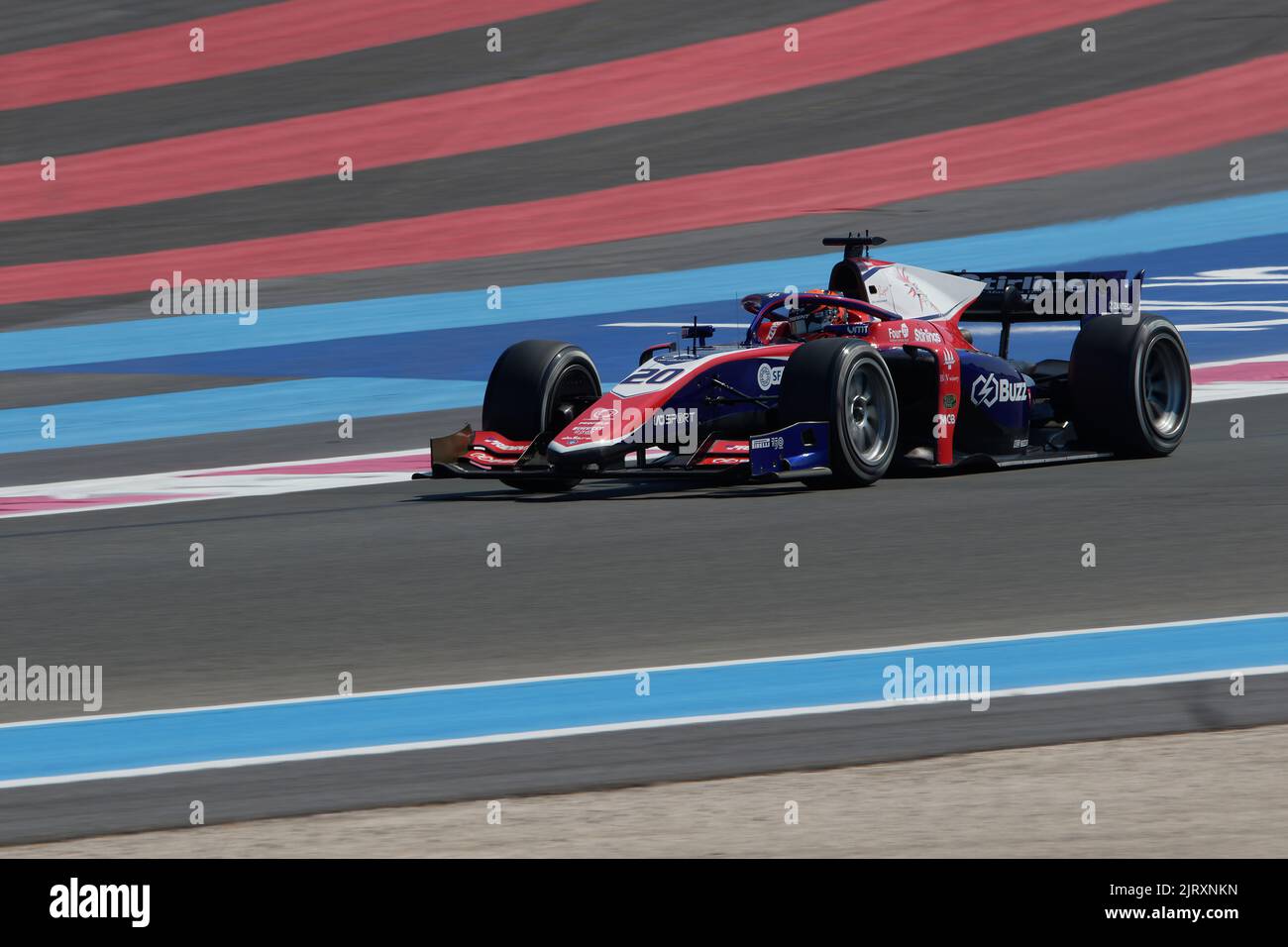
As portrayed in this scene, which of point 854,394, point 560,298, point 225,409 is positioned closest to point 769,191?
point 560,298

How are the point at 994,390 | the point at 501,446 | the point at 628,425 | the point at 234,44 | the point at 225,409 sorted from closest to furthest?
the point at 628,425
the point at 501,446
the point at 994,390
the point at 225,409
the point at 234,44

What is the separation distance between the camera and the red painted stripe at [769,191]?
77.7ft

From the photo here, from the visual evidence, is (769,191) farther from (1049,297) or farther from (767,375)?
(767,375)

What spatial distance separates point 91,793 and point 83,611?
304 centimetres

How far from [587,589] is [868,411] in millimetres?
2811

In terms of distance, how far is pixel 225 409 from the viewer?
17281 mm

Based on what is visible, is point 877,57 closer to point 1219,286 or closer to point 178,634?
point 1219,286

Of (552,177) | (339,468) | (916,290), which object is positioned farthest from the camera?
(552,177)

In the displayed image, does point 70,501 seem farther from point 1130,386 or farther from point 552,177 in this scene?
point 552,177

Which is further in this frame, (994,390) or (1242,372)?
(1242,372)

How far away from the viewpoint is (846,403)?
12.0 m

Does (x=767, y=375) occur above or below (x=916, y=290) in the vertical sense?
below

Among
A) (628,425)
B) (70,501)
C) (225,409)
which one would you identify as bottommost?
(70,501)

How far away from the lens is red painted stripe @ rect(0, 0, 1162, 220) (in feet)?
87.3
